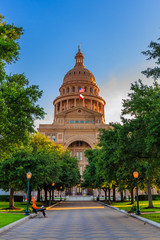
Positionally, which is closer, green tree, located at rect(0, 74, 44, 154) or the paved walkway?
the paved walkway

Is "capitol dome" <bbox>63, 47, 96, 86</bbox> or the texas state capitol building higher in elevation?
"capitol dome" <bbox>63, 47, 96, 86</bbox>

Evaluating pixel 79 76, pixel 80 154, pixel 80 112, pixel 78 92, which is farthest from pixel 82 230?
pixel 79 76

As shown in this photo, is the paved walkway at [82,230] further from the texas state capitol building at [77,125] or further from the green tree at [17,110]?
the texas state capitol building at [77,125]

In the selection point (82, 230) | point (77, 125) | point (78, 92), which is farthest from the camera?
point (78, 92)

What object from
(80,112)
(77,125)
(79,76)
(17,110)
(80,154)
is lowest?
(17,110)

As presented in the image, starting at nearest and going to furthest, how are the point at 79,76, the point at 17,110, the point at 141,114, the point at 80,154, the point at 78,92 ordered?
the point at 17,110 < the point at 141,114 < the point at 80,154 < the point at 78,92 < the point at 79,76

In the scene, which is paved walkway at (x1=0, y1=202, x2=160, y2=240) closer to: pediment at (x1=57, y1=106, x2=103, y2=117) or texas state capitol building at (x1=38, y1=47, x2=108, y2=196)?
texas state capitol building at (x1=38, y1=47, x2=108, y2=196)

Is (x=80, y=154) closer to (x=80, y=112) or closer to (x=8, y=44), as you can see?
(x=80, y=112)

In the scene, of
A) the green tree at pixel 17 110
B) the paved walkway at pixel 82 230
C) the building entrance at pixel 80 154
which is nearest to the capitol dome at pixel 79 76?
the building entrance at pixel 80 154

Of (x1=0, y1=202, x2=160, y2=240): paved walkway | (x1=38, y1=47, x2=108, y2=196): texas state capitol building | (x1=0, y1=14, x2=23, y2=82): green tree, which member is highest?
(x1=38, y1=47, x2=108, y2=196): texas state capitol building

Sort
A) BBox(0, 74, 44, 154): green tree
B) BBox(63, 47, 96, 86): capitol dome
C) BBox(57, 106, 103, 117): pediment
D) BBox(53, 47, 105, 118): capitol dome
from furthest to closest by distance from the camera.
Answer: BBox(63, 47, 96, 86): capitol dome
BBox(53, 47, 105, 118): capitol dome
BBox(57, 106, 103, 117): pediment
BBox(0, 74, 44, 154): green tree

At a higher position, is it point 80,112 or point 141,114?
point 80,112

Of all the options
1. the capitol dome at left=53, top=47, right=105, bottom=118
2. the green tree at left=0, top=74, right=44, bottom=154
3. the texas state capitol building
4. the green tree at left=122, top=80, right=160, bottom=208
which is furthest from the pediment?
the green tree at left=0, top=74, right=44, bottom=154

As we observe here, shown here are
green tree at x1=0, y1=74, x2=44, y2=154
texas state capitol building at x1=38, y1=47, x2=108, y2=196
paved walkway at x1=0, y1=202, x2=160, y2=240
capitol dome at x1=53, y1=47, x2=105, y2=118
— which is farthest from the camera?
capitol dome at x1=53, y1=47, x2=105, y2=118
